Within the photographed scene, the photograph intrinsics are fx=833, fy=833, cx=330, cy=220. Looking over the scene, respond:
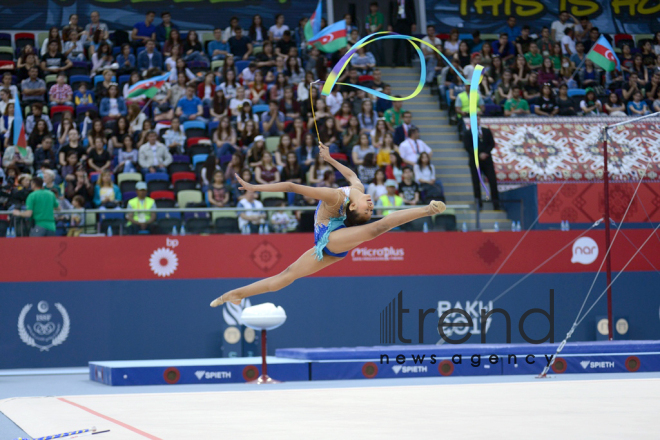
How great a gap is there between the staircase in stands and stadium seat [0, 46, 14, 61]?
767 centimetres

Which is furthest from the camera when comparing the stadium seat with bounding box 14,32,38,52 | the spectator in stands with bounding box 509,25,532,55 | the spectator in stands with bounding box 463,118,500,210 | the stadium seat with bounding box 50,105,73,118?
the spectator in stands with bounding box 509,25,532,55

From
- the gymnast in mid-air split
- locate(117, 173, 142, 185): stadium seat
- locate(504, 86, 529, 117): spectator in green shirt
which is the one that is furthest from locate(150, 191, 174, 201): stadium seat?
locate(504, 86, 529, 117): spectator in green shirt

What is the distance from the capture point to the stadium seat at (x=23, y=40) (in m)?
17.5

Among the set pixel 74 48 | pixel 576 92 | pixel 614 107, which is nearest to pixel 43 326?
pixel 74 48

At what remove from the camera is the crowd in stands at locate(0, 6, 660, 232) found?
44.0ft

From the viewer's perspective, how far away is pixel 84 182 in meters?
12.9

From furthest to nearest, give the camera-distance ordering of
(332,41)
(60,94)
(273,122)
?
(332,41)
(60,94)
(273,122)

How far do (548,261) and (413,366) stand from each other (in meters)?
3.38

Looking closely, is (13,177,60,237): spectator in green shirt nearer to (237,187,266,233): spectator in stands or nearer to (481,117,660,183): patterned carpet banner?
(237,187,266,233): spectator in stands

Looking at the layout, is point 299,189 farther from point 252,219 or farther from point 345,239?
point 252,219

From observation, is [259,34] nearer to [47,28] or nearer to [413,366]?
[47,28]

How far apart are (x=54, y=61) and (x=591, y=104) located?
35.0ft

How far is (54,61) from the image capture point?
16094mm

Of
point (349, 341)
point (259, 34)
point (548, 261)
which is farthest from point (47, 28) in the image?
point (548, 261)
